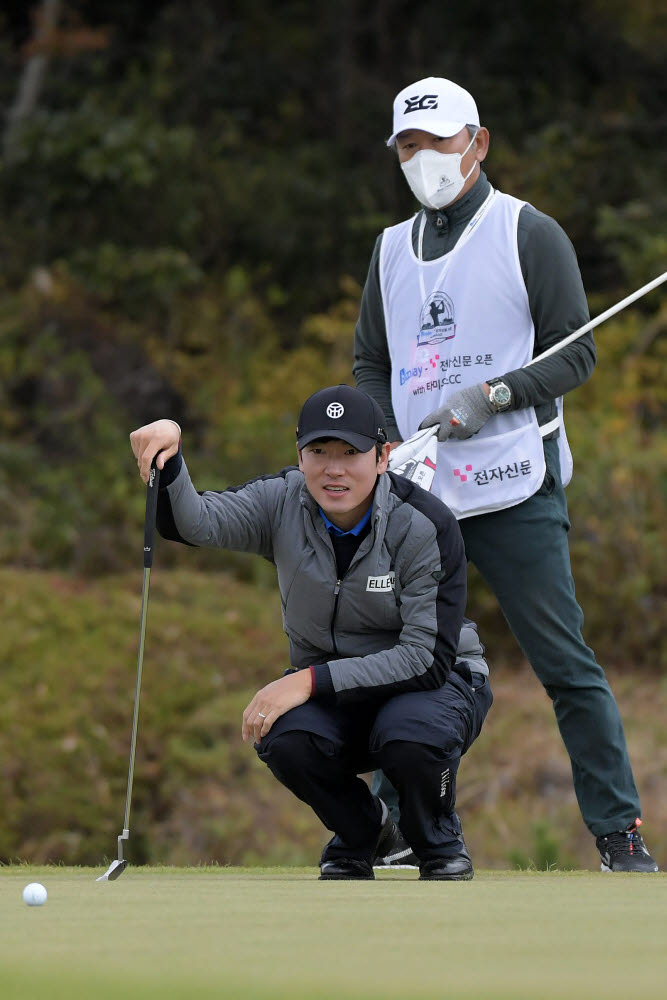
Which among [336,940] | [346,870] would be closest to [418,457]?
[346,870]

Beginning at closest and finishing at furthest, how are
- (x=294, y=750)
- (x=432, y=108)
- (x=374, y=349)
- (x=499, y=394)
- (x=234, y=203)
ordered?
(x=294, y=750) < (x=499, y=394) < (x=432, y=108) < (x=374, y=349) < (x=234, y=203)

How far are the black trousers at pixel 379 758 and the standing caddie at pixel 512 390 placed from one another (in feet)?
1.29

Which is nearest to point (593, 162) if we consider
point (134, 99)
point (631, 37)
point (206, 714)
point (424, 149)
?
point (631, 37)

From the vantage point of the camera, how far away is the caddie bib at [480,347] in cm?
511

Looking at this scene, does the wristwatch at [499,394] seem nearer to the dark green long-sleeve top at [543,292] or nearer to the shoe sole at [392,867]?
the dark green long-sleeve top at [543,292]

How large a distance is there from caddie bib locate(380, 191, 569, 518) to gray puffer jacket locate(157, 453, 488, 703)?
1.26 feet

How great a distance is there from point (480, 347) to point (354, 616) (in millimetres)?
939

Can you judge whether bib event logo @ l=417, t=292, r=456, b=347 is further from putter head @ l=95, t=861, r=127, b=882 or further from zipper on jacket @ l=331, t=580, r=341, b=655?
putter head @ l=95, t=861, r=127, b=882

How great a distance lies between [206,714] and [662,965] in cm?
682

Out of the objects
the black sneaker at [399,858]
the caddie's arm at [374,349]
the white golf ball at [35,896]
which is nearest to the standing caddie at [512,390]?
the black sneaker at [399,858]

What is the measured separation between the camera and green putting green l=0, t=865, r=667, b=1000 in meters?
2.52

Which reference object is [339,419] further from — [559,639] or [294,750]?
[559,639]

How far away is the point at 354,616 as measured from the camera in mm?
4656

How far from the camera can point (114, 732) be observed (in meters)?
9.29
